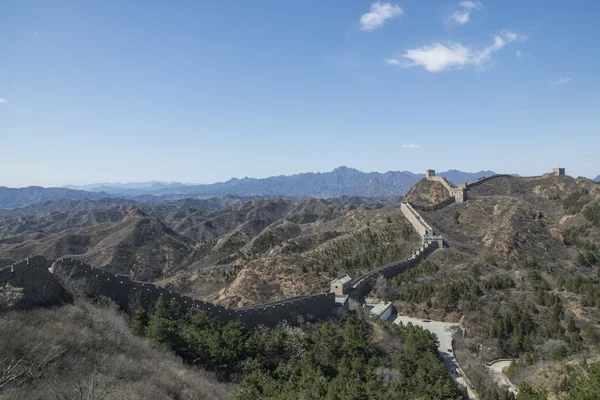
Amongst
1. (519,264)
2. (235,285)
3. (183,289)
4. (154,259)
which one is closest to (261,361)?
(235,285)

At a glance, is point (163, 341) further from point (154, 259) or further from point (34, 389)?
point (154, 259)

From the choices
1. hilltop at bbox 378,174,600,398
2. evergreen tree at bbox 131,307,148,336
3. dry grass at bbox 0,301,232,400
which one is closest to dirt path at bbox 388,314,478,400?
hilltop at bbox 378,174,600,398

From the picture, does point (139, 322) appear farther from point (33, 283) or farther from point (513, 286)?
point (513, 286)

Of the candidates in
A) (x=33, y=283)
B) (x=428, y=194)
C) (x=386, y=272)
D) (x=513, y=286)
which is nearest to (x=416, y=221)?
(x=386, y=272)

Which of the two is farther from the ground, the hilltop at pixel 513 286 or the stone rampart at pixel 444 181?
the stone rampart at pixel 444 181

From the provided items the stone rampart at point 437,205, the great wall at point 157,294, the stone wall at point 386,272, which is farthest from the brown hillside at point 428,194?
the great wall at point 157,294

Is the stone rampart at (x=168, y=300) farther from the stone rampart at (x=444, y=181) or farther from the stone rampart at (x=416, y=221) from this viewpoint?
the stone rampart at (x=444, y=181)
